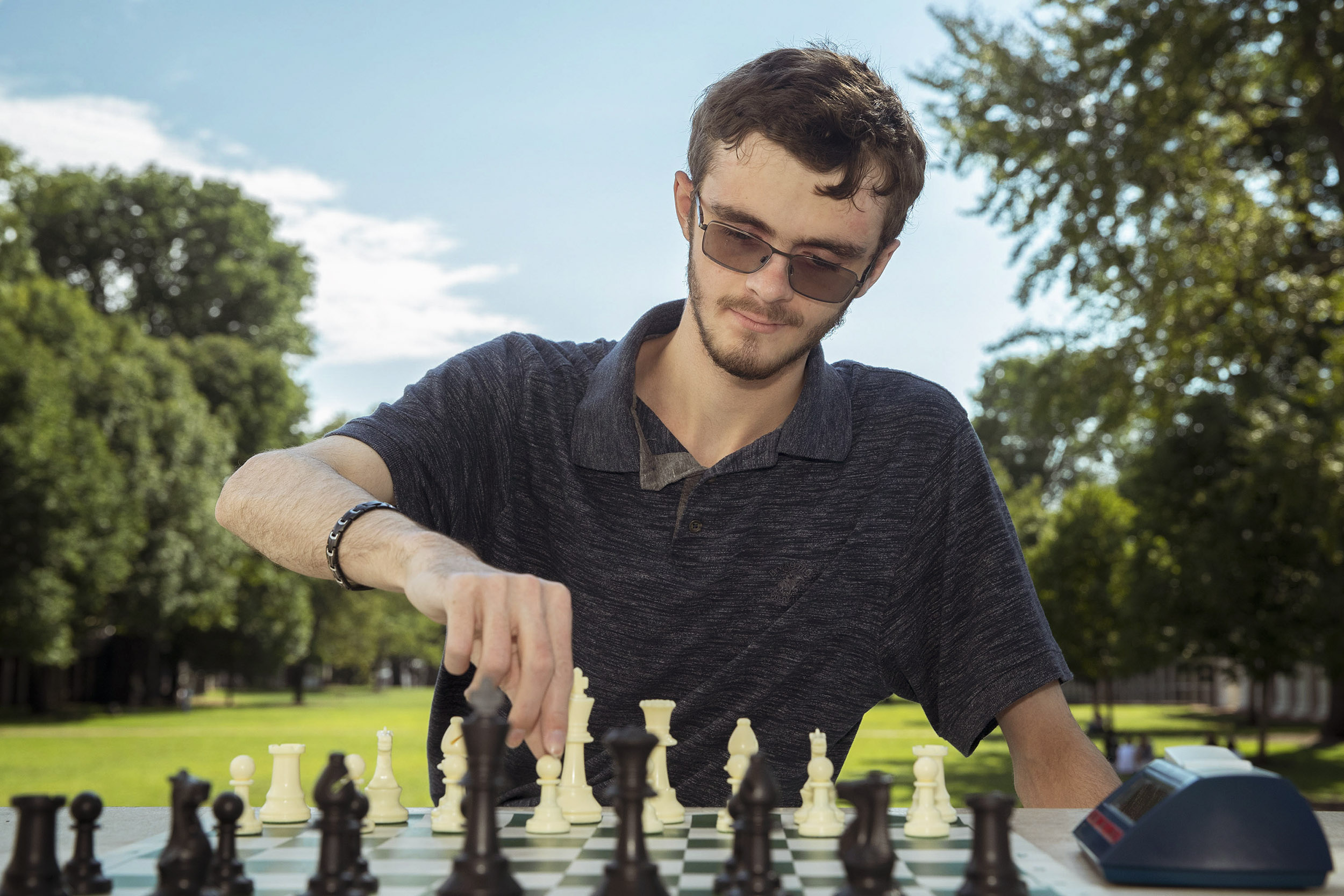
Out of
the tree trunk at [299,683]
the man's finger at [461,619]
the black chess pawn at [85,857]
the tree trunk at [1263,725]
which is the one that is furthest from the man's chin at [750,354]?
the tree trunk at [299,683]

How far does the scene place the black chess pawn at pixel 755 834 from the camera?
4.55 feet

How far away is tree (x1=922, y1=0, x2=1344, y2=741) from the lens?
1045cm

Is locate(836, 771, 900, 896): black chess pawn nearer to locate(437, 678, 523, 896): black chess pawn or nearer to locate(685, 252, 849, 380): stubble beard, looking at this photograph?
locate(437, 678, 523, 896): black chess pawn

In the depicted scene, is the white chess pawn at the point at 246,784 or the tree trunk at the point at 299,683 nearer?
the white chess pawn at the point at 246,784

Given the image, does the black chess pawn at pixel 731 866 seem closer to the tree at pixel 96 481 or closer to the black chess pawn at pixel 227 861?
the black chess pawn at pixel 227 861

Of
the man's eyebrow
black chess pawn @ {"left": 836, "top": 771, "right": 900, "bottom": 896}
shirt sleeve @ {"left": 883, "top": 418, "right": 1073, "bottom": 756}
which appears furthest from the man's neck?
black chess pawn @ {"left": 836, "top": 771, "right": 900, "bottom": 896}

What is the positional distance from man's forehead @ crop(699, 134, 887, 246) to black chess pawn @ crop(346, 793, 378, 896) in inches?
61.7

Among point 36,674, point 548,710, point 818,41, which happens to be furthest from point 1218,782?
point 36,674

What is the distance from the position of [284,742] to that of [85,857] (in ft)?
27.0

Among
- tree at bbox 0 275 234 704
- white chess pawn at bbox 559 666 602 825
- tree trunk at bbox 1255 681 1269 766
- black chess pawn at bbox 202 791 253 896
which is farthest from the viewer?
tree at bbox 0 275 234 704

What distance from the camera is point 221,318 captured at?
34531 mm

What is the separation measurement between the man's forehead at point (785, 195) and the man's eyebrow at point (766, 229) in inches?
0.4

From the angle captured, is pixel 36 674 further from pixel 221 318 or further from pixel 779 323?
pixel 779 323

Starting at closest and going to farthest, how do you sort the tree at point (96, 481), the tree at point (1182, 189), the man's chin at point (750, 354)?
the man's chin at point (750, 354) → the tree at point (1182, 189) → the tree at point (96, 481)
